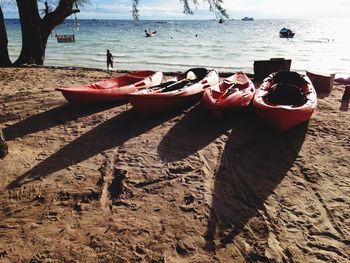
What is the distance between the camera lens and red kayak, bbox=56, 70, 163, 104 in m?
7.27

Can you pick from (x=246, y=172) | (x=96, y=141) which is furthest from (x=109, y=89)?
(x=246, y=172)

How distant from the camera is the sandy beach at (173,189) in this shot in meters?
3.27

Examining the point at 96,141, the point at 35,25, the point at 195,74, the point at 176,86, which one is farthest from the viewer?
the point at 35,25

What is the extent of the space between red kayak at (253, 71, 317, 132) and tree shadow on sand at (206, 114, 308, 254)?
1.04ft

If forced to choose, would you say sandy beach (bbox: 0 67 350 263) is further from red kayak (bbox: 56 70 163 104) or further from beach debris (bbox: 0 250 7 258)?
red kayak (bbox: 56 70 163 104)

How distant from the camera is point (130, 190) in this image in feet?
13.8

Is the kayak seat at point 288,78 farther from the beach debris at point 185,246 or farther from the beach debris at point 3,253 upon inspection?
the beach debris at point 3,253

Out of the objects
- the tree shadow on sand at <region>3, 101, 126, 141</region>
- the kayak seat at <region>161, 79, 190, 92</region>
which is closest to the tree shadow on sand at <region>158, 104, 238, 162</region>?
the kayak seat at <region>161, 79, 190, 92</region>

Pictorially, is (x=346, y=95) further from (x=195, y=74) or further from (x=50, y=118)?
(x=50, y=118)

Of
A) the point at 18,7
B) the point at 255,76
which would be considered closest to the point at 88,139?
the point at 255,76

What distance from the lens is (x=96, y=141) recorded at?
5762 millimetres

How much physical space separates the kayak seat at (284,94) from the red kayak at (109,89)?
10.5ft

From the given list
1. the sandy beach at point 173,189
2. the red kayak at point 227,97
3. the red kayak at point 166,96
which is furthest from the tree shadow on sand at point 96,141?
the red kayak at point 227,97

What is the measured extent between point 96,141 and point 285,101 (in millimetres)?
4287
